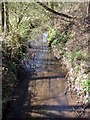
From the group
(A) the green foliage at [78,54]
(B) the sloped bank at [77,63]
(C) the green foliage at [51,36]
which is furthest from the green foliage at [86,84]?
(C) the green foliage at [51,36]

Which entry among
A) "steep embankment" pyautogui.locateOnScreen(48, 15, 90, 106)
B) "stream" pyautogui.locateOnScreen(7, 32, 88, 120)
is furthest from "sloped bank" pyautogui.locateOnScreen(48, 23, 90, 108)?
"stream" pyautogui.locateOnScreen(7, 32, 88, 120)

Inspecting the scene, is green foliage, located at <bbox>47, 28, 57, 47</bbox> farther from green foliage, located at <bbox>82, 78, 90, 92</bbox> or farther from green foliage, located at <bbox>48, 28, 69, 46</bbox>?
green foliage, located at <bbox>82, 78, 90, 92</bbox>

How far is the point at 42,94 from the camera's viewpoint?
5625 millimetres

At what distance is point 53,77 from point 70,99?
1.52 meters

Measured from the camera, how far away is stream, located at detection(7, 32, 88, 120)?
472cm

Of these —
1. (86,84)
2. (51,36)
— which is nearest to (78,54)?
(86,84)

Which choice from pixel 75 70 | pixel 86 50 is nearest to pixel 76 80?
pixel 75 70

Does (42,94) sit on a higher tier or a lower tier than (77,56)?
lower

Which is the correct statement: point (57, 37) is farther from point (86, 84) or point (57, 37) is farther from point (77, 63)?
point (86, 84)

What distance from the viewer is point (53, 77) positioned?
6.75 m

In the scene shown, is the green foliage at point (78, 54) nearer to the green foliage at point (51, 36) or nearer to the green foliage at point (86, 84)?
the green foliage at point (86, 84)

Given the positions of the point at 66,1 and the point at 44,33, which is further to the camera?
the point at 44,33

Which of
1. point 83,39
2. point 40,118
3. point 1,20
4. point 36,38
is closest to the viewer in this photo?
point 40,118

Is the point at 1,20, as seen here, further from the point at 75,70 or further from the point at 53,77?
Result: the point at 75,70
